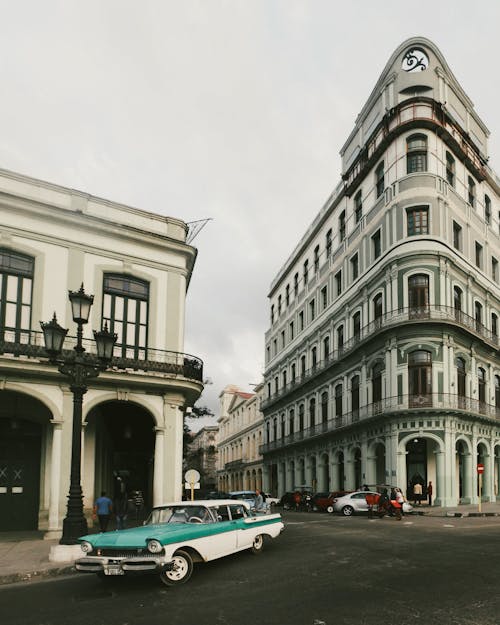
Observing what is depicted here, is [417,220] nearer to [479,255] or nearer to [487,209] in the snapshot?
[479,255]

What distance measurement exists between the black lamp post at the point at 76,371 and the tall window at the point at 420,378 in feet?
79.2

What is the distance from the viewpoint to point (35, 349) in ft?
60.1

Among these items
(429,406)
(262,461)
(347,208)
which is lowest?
(262,461)

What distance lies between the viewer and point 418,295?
117 feet

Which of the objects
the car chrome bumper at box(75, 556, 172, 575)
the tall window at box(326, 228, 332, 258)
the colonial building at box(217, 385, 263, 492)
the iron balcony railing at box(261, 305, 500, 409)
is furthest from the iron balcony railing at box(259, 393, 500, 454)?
the colonial building at box(217, 385, 263, 492)

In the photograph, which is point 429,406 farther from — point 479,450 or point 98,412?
point 98,412

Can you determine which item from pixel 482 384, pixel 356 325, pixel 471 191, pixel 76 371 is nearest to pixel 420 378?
pixel 482 384

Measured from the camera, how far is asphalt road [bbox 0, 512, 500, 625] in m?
8.00

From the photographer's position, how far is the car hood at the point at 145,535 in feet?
33.4

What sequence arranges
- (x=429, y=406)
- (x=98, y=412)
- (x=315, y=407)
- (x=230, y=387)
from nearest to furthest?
(x=98, y=412) → (x=429, y=406) → (x=315, y=407) → (x=230, y=387)

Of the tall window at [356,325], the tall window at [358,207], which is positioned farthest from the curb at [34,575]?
the tall window at [358,207]

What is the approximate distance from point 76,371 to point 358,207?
33.7m

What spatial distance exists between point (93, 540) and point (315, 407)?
4152cm

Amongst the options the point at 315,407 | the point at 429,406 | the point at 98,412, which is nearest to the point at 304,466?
the point at 315,407
